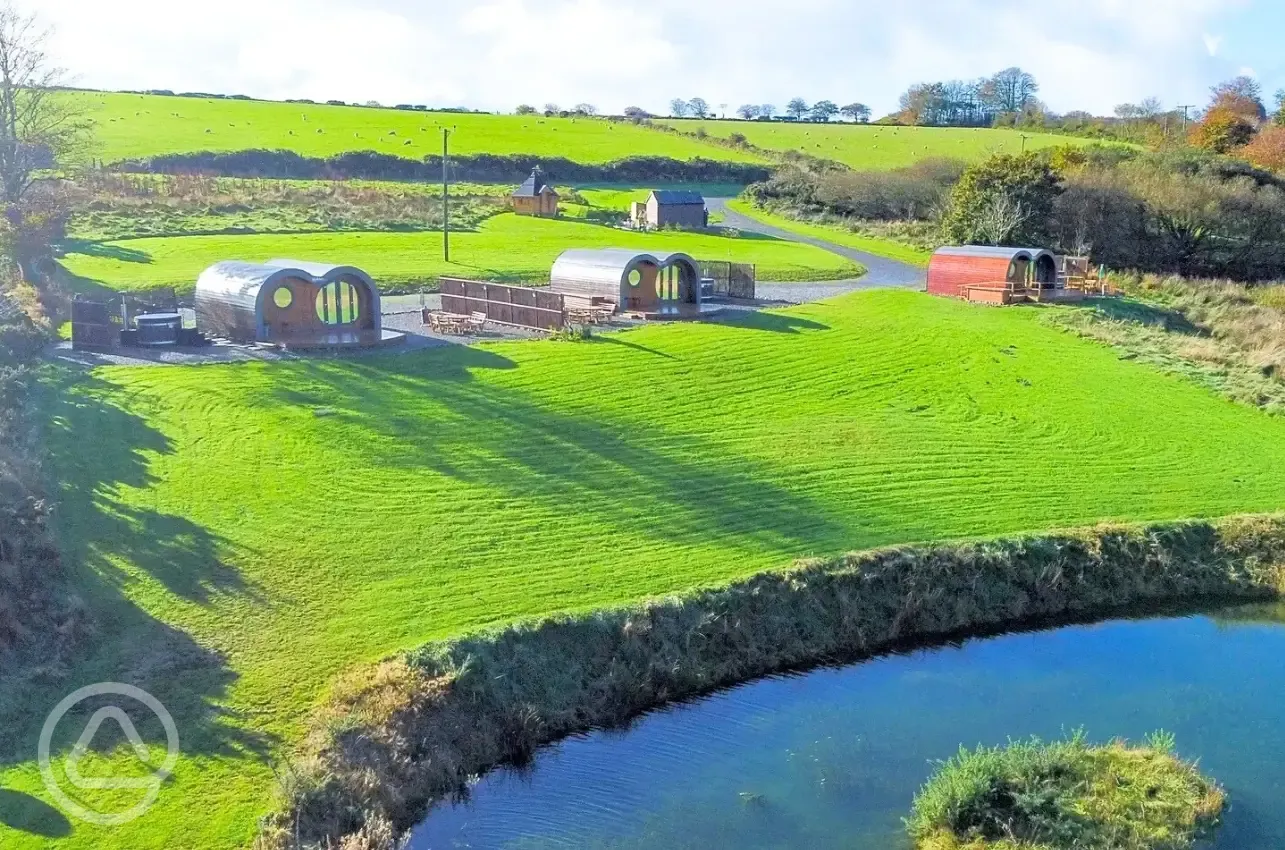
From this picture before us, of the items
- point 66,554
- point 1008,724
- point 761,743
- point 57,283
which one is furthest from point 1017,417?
point 57,283

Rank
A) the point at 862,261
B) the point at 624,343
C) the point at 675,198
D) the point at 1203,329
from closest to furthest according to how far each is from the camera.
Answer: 1. the point at 624,343
2. the point at 1203,329
3. the point at 862,261
4. the point at 675,198

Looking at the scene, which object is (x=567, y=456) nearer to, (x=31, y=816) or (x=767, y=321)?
(x=31, y=816)

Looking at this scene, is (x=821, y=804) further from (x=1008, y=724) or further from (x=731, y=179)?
(x=731, y=179)

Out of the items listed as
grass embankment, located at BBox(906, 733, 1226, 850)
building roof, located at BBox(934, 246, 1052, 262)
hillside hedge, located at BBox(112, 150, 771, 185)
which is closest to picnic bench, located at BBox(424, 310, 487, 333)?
building roof, located at BBox(934, 246, 1052, 262)

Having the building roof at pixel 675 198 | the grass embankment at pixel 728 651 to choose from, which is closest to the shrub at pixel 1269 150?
the building roof at pixel 675 198

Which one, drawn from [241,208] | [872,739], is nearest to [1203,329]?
[872,739]
